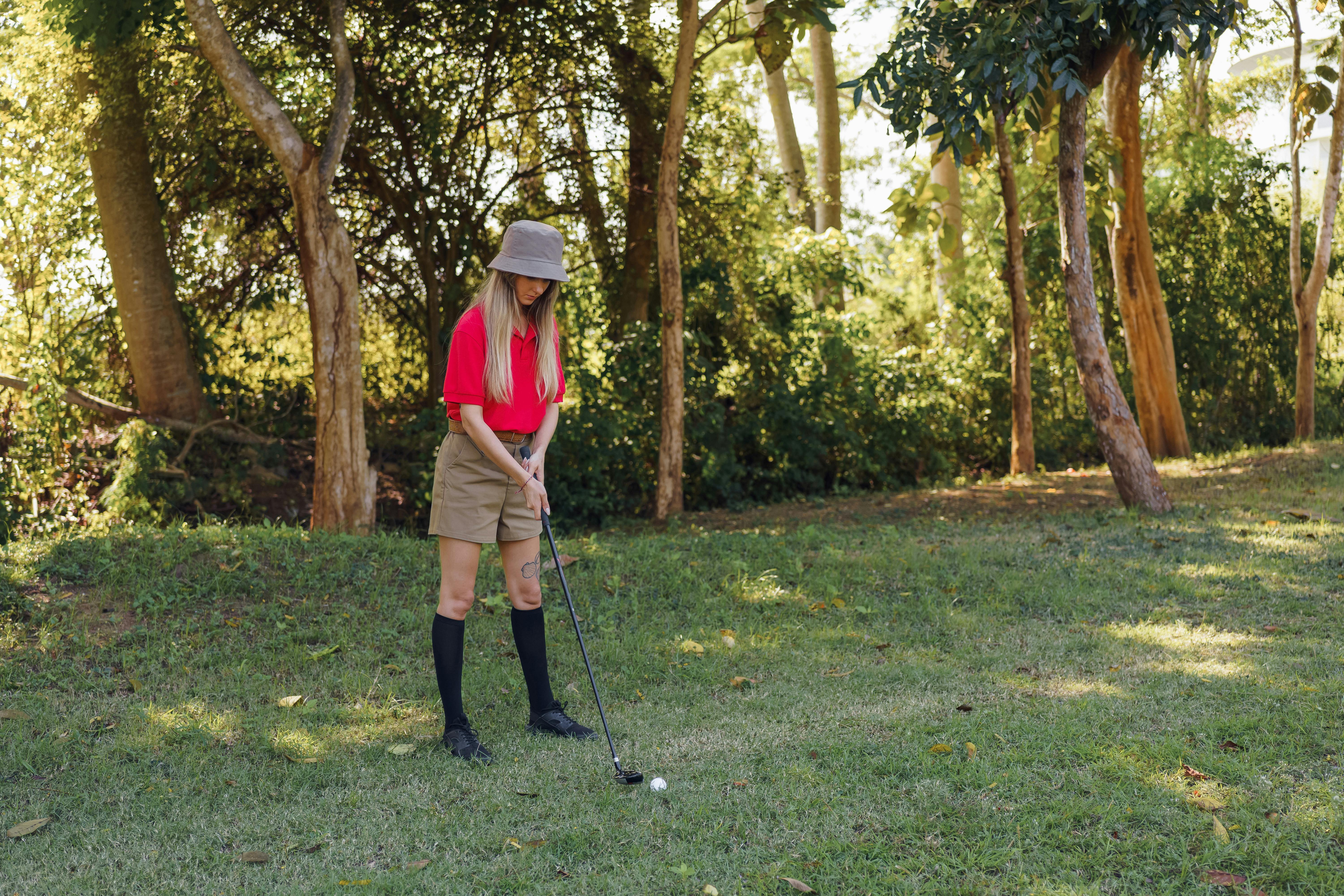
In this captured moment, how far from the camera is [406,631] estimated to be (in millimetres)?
5676

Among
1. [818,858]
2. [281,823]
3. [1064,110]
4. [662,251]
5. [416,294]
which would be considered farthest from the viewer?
[416,294]

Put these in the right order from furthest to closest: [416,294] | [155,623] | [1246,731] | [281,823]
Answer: [416,294]
[155,623]
[1246,731]
[281,823]

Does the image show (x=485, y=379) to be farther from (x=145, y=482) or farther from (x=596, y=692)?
(x=145, y=482)

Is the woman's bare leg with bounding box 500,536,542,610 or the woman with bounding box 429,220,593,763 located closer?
the woman with bounding box 429,220,593,763

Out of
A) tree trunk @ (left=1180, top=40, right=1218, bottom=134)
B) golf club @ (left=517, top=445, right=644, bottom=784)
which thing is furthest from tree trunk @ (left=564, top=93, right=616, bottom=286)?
tree trunk @ (left=1180, top=40, right=1218, bottom=134)

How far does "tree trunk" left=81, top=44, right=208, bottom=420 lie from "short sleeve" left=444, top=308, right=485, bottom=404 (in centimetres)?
696

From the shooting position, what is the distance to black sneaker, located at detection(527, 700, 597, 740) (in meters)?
4.22

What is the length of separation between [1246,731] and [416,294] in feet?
30.5

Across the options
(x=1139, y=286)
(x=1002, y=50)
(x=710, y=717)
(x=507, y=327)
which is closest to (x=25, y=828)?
(x=507, y=327)

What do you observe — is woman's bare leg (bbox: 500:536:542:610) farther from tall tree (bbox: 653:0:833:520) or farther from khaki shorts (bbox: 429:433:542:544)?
tall tree (bbox: 653:0:833:520)

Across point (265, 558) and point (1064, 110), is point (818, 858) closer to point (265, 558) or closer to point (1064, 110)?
point (265, 558)

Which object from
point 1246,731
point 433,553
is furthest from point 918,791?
point 433,553

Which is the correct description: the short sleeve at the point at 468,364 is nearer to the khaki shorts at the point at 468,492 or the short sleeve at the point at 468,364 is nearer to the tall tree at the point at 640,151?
the khaki shorts at the point at 468,492

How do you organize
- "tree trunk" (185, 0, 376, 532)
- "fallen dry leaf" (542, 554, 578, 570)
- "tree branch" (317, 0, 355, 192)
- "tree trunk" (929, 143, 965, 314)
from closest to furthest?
"fallen dry leaf" (542, 554, 578, 570), "tree trunk" (185, 0, 376, 532), "tree branch" (317, 0, 355, 192), "tree trunk" (929, 143, 965, 314)
